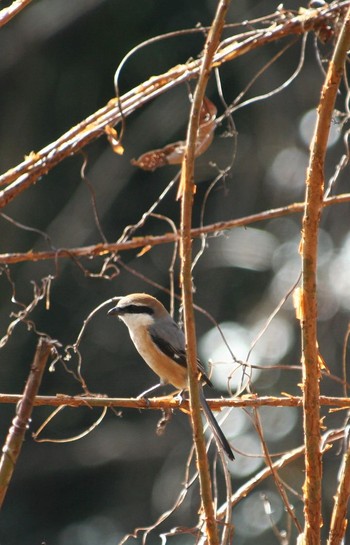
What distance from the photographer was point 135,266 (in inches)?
→ 368

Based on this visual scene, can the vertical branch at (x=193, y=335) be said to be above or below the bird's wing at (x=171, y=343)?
below

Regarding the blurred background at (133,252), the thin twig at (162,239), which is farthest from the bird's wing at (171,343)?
the blurred background at (133,252)

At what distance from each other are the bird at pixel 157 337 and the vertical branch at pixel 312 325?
2.51 m

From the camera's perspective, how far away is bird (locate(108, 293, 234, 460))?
4453 mm

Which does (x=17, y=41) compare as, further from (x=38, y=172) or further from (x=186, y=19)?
(x=38, y=172)

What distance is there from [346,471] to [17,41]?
28.8 feet

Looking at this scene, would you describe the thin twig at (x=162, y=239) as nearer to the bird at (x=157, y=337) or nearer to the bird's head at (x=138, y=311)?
the bird at (x=157, y=337)

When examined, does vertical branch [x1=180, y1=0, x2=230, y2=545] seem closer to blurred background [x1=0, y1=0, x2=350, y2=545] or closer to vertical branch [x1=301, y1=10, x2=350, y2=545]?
vertical branch [x1=301, y1=10, x2=350, y2=545]

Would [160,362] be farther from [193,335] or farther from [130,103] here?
[193,335]

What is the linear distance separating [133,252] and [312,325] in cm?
782

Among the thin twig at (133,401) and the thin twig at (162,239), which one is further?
the thin twig at (162,239)

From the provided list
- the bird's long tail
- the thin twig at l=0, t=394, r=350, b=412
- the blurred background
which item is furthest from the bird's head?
the blurred background

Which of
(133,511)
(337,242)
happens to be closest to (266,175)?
(337,242)

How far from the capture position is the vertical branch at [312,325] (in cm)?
186
